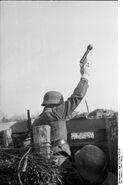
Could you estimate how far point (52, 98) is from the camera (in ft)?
10.6

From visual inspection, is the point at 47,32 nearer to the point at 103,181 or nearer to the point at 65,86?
the point at 65,86

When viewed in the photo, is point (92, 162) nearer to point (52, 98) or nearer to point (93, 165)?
point (93, 165)

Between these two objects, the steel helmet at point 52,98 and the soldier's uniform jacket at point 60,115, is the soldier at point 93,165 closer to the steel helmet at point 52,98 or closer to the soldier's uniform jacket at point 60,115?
the soldier's uniform jacket at point 60,115

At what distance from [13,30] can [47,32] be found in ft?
0.88

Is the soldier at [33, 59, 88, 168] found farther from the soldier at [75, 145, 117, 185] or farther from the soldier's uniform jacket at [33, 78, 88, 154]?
the soldier at [75, 145, 117, 185]

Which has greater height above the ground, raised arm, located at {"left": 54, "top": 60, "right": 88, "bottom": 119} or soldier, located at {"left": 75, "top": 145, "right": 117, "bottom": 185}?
raised arm, located at {"left": 54, "top": 60, "right": 88, "bottom": 119}

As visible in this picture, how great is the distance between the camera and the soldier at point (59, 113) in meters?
3.21

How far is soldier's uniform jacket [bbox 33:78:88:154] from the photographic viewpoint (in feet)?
10.5

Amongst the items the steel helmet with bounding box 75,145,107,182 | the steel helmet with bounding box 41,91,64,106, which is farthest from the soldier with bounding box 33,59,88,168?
the steel helmet with bounding box 75,145,107,182

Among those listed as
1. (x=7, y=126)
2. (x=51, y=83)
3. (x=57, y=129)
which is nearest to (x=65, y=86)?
(x=51, y=83)

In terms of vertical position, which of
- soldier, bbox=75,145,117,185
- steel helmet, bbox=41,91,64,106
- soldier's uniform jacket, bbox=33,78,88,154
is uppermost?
steel helmet, bbox=41,91,64,106

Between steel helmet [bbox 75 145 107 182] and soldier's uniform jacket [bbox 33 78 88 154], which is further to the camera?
soldier's uniform jacket [bbox 33 78 88 154]

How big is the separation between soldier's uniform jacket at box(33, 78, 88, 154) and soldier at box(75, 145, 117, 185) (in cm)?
18

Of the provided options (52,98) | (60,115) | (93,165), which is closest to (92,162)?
(93,165)
